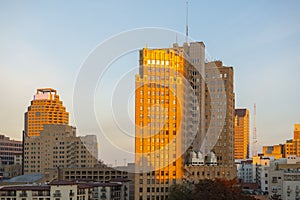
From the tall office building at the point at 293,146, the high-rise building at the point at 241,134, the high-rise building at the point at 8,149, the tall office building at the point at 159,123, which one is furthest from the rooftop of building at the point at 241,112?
the tall office building at the point at 159,123

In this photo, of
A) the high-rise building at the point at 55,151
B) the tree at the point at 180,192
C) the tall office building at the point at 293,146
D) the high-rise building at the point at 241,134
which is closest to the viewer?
the tree at the point at 180,192

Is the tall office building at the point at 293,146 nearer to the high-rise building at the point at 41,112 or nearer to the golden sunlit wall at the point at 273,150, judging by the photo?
the golden sunlit wall at the point at 273,150

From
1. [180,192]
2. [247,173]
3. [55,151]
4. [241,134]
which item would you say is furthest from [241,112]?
[180,192]

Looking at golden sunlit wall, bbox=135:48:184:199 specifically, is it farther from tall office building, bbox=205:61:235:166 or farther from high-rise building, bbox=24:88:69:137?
high-rise building, bbox=24:88:69:137

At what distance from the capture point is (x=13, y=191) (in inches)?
1437

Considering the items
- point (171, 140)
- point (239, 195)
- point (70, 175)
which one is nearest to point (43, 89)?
point (70, 175)

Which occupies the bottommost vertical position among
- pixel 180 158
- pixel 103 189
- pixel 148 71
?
pixel 103 189

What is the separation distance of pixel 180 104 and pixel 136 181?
787 cm

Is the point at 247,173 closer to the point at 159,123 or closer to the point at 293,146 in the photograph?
the point at 159,123

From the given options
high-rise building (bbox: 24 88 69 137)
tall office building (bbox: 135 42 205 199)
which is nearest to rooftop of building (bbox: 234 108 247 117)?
high-rise building (bbox: 24 88 69 137)

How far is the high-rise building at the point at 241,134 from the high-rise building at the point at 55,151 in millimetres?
65829

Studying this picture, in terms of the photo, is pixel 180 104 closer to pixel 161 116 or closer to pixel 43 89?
pixel 161 116

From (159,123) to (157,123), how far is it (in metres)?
0.21

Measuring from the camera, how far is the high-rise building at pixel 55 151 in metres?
67.4
